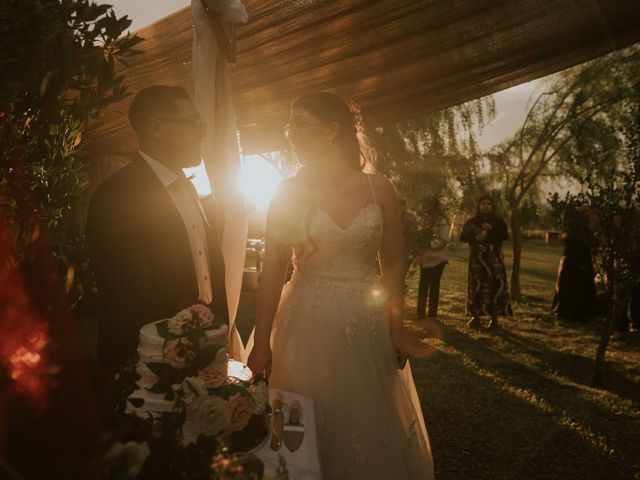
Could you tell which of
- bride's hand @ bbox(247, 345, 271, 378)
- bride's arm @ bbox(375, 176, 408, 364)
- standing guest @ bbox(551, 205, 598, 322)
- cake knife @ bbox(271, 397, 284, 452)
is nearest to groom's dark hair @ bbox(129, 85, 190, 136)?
bride's arm @ bbox(375, 176, 408, 364)

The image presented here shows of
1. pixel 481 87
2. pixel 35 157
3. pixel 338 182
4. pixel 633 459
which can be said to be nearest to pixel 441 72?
pixel 481 87

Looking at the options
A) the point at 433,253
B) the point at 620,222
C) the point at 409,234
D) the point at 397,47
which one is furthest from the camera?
the point at 433,253

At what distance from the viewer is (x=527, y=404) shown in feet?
17.1

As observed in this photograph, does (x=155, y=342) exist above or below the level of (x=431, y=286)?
above

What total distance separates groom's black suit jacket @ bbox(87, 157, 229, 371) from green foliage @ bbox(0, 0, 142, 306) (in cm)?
57

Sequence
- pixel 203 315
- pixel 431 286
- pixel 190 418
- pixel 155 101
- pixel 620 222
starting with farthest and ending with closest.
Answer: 1. pixel 431 286
2. pixel 620 222
3. pixel 155 101
4. pixel 203 315
5. pixel 190 418

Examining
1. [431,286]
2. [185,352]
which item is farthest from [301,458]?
[431,286]

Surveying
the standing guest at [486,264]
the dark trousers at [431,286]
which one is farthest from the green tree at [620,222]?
the dark trousers at [431,286]

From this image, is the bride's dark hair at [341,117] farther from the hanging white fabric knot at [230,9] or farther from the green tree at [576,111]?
the green tree at [576,111]

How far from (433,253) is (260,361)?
282 inches

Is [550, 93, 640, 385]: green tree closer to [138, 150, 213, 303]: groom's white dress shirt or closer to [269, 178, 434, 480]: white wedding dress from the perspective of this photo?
[269, 178, 434, 480]: white wedding dress

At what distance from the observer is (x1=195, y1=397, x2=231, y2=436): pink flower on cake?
1294 millimetres

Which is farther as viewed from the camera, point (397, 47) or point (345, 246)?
point (397, 47)

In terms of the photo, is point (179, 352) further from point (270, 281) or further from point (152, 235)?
point (270, 281)
